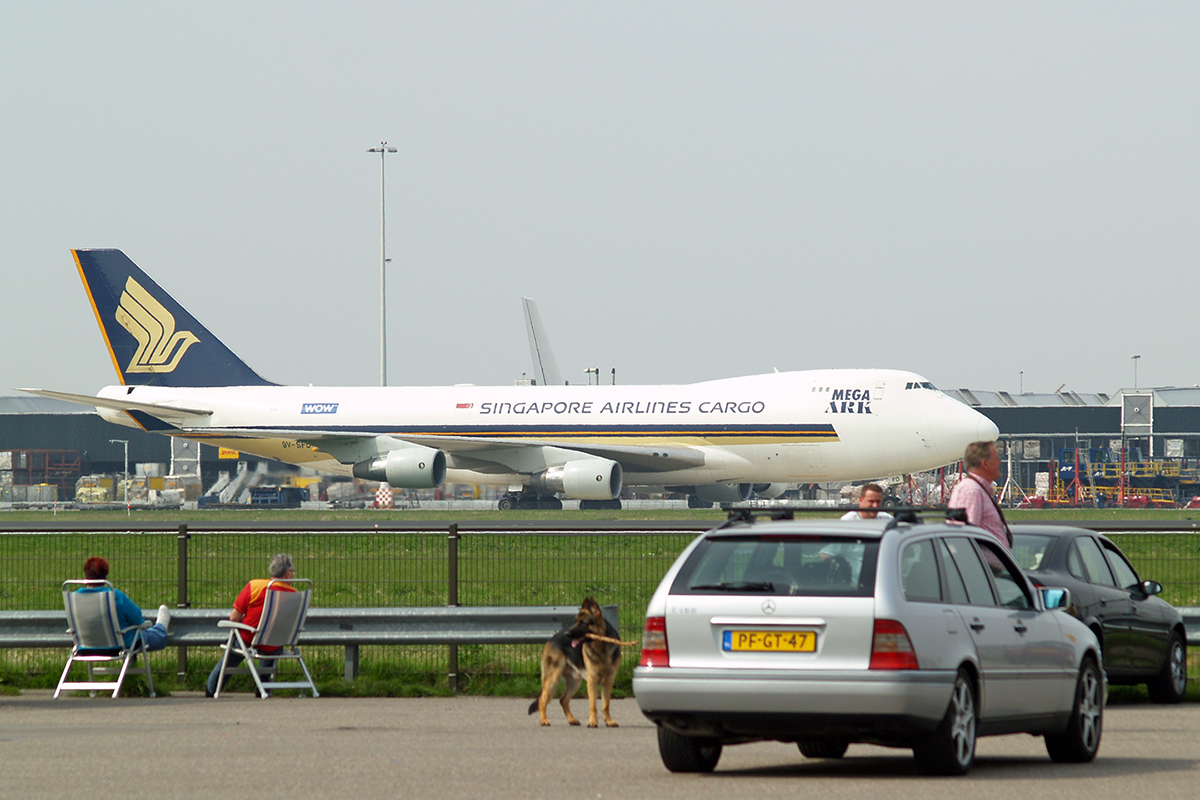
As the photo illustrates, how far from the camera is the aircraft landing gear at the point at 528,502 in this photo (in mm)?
44219

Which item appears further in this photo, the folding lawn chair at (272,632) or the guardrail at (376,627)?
the guardrail at (376,627)

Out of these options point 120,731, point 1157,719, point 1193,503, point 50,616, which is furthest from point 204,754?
A: point 1193,503

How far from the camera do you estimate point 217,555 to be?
51.8 feet

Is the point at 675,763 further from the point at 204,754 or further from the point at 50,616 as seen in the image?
the point at 50,616

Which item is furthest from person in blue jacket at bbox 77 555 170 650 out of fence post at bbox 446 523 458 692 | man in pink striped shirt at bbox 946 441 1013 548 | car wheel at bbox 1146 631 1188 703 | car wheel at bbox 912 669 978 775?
car wheel at bbox 1146 631 1188 703

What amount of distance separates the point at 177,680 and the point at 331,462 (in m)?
34.2

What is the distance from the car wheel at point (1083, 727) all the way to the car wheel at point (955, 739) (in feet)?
2.98

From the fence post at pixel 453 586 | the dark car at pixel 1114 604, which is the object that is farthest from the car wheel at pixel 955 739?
the fence post at pixel 453 586

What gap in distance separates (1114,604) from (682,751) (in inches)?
173

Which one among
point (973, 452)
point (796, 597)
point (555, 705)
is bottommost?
point (555, 705)

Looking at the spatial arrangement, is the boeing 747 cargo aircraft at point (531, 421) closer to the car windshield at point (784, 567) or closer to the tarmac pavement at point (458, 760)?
the tarmac pavement at point (458, 760)

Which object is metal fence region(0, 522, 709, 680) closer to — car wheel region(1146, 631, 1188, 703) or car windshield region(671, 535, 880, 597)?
car wheel region(1146, 631, 1188, 703)

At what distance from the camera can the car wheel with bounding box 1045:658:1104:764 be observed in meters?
8.54

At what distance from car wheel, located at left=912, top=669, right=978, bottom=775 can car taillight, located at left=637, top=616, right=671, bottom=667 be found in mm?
1270
